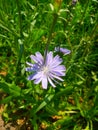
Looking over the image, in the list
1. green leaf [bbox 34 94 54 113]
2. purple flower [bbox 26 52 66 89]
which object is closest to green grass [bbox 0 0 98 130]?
green leaf [bbox 34 94 54 113]

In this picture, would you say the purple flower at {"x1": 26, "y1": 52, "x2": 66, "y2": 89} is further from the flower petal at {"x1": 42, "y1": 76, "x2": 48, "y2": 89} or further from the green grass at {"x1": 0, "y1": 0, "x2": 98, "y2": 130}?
the green grass at {"x1": 0, "y1": 0, "x2": 98, "y2": 130}

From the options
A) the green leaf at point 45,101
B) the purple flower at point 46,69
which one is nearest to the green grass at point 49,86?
the green leaf at point 45,101

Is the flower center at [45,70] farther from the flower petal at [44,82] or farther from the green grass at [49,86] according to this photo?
the green grass at [49,86]

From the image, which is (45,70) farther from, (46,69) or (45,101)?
(45,101)

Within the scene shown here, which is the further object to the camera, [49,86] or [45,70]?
[49,86]

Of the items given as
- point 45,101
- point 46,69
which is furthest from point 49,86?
point 46,69

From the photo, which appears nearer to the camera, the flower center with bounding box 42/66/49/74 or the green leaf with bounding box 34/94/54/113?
the flower center with bounding box 42/66/49/74

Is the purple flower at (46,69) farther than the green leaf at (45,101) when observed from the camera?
No

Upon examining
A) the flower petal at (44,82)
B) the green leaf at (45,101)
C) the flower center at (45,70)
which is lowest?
the green leaf at (45,101)

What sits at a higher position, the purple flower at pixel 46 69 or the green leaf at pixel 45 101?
the purple flower at pixel 46 69

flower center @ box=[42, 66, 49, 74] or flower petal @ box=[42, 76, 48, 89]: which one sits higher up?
flower center @ box=[42, 66, 49, 74]

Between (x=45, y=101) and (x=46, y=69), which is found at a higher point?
(x=46, y=69)

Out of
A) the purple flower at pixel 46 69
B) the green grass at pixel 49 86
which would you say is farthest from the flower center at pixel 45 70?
the green grass at pixel 49 86
